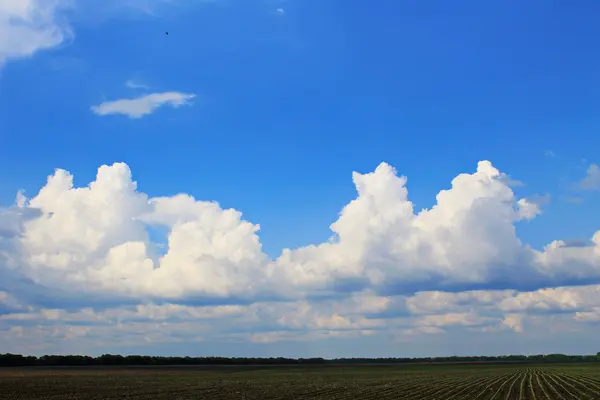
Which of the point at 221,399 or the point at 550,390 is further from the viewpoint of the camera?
the point at 550,390

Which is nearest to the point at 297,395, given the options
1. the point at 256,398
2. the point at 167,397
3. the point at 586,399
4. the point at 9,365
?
the point at 256,398

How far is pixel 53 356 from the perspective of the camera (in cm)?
18362

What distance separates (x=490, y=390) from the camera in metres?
71.1

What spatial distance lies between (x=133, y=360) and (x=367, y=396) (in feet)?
493

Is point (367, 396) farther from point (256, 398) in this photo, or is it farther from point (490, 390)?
point (490, 390)

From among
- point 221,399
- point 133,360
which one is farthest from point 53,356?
point 221,399

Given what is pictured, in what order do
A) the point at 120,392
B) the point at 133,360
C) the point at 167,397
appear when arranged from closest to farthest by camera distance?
1. the point at 167,397
2. the point at 120,392
3. the point at 133,360

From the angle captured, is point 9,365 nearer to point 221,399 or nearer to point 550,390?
point 221,399

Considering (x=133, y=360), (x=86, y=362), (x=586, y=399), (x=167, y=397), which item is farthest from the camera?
(x=133, y=360)

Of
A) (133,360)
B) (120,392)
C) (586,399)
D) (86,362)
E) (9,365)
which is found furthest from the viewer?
(133,360)

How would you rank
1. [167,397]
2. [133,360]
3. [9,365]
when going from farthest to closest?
[133,360]
[9,365]
[167,397]

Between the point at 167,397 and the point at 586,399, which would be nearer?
the point at 586,399

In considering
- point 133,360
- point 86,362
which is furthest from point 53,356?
point 133,360

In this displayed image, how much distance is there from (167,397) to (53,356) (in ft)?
448
